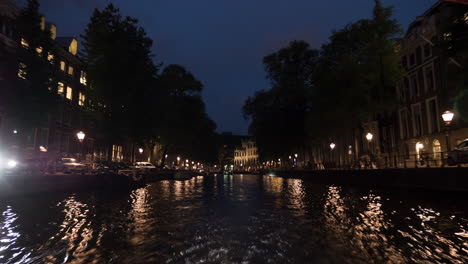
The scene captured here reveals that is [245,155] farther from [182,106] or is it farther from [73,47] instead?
[73,47]

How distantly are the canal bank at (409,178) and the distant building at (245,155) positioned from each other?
114772mm

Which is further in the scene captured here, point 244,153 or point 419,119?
point 244,153

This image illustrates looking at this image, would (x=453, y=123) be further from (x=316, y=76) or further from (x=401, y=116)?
(x=316, y=76)

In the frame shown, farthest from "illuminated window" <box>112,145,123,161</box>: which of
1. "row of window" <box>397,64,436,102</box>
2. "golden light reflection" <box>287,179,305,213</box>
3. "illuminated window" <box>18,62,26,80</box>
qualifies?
"row of window" <box>397,64,436,102</box>

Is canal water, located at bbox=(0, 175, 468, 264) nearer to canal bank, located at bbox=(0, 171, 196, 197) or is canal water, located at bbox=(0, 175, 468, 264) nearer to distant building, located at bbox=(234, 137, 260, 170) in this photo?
canal bank, located at bbox=(0, 171, 196, 197)

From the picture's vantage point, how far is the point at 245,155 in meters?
157

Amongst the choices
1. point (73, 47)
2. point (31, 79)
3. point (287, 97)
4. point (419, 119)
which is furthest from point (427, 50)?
point (73, 47)

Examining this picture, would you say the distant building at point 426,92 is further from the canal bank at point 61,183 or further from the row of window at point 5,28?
the row of window at point 5,28

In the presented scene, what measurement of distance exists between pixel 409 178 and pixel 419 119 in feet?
60.0

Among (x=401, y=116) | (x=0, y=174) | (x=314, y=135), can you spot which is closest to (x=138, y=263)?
(x=0, y=174)

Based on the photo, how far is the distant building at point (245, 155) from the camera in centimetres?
14781

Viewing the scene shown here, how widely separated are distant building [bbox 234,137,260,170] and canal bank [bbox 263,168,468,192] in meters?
115

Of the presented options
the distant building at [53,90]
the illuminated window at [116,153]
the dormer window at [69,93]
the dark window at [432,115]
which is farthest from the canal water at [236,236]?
the illuminated window at [116,153]

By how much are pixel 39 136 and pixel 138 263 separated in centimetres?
3533
